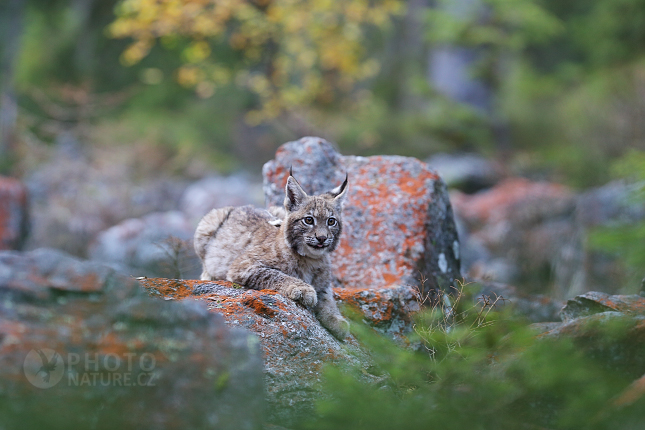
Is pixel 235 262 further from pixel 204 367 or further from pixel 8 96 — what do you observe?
pixel 8 96

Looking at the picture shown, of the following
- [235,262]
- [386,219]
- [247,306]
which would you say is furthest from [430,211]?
[247,306]

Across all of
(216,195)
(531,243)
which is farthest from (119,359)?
(216,195)

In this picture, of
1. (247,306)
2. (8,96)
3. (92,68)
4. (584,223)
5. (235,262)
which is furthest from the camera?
(92,68)

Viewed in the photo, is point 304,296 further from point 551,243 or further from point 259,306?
point 551,243

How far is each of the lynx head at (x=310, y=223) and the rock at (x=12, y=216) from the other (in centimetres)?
648

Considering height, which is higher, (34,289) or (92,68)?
(92,68)

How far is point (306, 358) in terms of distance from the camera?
13.1ft

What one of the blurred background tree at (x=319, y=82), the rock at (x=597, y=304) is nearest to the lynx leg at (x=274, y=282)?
the rock at (x=597, y=304)

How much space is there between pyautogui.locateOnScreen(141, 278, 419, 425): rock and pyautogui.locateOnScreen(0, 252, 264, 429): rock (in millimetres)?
529

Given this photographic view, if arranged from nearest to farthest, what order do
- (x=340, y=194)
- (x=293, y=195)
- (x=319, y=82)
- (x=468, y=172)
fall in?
(x=293, y=195), (x=340, y=194), (x=319, y=82), (x=468, y=172)

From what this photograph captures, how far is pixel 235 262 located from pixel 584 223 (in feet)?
23.1

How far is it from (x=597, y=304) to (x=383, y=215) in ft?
7.59

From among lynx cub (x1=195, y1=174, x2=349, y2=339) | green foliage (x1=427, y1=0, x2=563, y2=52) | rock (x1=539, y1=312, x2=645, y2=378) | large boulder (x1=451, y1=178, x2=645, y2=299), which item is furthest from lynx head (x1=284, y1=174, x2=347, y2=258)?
green foliage (x1=427, y1=0, x2=563, y2=52)

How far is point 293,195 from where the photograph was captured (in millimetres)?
5227
